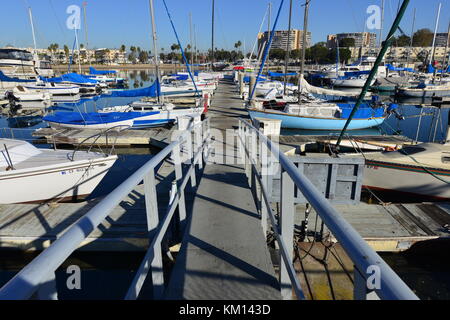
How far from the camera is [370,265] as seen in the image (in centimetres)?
112

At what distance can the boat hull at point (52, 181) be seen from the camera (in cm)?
814

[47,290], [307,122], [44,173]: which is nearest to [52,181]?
[44,173]

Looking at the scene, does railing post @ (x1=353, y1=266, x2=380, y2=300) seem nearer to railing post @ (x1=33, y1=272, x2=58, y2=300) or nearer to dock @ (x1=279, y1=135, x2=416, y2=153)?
railing post @ (x1=33, y1=272, x2=58, y2=300)

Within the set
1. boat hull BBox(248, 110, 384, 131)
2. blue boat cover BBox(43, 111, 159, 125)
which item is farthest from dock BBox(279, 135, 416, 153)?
blue boat cover BBox(43, 111, 159, 125)

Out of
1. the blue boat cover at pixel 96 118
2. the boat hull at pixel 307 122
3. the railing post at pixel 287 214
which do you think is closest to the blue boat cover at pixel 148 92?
the blue boat cover at pixel 96 118

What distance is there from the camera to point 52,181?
8.69 m

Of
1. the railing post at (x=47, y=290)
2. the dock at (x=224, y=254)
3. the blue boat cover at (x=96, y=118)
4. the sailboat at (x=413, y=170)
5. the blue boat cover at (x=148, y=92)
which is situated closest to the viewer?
the railing post at (x=47, y=290)

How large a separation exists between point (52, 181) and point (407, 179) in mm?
11358

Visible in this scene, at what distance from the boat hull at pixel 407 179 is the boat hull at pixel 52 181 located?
357 inches

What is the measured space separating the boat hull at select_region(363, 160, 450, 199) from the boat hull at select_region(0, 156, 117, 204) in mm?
9062

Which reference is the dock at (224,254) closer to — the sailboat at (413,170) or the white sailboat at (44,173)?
the white sailboat at (44,173)

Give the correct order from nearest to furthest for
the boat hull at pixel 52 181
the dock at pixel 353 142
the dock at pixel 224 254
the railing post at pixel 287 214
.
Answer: the railing post at pixel 287 214 → the dock at pixel 224 254 → the boat hull at pixel 52 181 → the dock at pixel 353 142

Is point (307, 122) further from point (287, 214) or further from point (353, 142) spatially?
point (287, 214)

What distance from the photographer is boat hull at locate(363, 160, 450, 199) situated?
9422mm
